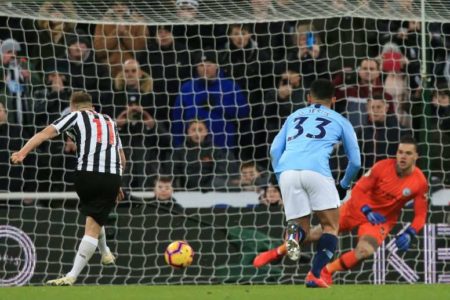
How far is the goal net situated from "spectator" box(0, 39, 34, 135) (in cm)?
2

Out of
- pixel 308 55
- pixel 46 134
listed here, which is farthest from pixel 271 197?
pixel 46 134

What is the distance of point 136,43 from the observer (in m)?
14.4

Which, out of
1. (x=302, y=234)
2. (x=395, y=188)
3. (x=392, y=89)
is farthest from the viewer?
(x=392, y=89)

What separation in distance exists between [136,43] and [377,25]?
9.50 feet

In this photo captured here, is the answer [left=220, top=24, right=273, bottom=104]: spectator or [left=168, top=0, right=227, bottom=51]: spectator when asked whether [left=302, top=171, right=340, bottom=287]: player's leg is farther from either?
[left=168, top=0, right=227, bottom=51]: spectator

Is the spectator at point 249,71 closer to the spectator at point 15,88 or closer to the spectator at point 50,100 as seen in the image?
the spectator at point 50,100

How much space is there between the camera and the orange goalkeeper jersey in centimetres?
1224

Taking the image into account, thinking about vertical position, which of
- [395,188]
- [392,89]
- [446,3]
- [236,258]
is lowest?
[236,258]

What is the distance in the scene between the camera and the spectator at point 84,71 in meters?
14.1

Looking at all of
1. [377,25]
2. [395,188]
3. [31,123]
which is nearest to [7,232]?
[31,123]

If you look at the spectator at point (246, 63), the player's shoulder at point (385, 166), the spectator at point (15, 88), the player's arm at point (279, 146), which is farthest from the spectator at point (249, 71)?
the player's arm at point (279, 146)

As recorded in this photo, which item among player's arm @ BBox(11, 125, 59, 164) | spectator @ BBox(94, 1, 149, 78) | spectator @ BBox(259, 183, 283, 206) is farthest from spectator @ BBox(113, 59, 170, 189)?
player's arm @ BBox(11, 125, 59, 164)

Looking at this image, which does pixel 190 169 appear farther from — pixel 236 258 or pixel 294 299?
pixel 294 299

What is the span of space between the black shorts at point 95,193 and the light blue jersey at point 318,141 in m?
1.78
